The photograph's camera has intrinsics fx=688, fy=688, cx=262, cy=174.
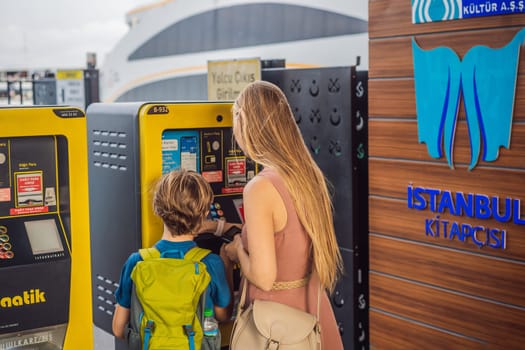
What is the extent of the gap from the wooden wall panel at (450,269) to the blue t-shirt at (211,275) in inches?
52.0

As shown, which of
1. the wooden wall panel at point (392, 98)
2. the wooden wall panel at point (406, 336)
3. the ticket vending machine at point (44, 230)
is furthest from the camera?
the wooden wall panel at point (392, 98)

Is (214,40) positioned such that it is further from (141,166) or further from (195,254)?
(195,254)

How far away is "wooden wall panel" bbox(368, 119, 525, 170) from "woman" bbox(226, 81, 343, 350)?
1.10m

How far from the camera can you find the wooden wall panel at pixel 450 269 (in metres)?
3.13

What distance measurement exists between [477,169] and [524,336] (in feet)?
2.56

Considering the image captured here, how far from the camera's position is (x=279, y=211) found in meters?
2.27

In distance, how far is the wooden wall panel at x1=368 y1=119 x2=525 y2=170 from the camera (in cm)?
304

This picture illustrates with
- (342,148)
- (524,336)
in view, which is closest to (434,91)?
(342,148)

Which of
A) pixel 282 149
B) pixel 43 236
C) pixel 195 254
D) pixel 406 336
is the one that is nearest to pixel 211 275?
pixel 195 254

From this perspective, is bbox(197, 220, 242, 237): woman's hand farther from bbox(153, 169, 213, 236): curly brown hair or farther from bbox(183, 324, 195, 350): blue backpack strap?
bbox(183, 324, 195, 350): blue backpack strap

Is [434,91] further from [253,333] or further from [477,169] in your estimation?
[253,333]

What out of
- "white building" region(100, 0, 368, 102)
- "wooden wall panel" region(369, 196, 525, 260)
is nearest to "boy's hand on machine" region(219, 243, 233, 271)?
"wooden wall panel" region(369, 196, 525, 260)

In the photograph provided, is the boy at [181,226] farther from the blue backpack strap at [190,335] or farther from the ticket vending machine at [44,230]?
the ticket vending machine at [44,230]

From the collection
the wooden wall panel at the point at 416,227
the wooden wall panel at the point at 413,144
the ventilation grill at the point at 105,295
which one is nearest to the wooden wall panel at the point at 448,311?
the wooden wall panel at the point at 416,227
